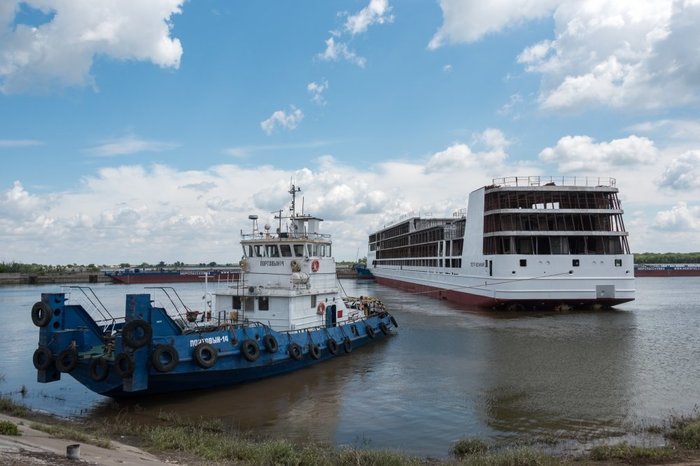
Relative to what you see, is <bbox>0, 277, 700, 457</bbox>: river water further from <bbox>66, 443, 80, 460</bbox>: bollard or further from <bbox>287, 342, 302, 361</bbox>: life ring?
<bbox>66, 443, 80, 460</bbox>: bollard

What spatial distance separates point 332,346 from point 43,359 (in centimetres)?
910

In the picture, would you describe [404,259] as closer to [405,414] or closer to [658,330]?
[658,330]

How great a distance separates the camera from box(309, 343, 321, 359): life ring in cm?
1688

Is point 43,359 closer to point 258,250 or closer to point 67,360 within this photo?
point 67,360

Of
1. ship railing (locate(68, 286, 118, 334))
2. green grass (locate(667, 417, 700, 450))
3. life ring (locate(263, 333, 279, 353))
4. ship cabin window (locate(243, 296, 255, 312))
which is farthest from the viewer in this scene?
ship cabin window (locate(243, 296, 255, 312))

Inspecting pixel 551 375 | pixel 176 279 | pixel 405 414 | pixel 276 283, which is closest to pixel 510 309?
pixel 551 375

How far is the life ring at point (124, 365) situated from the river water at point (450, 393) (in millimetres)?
1048

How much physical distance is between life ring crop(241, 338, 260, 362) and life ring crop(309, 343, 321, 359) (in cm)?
269

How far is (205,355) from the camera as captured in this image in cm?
1324

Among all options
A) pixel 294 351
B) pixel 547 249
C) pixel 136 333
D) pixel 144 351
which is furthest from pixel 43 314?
pixel 547 249

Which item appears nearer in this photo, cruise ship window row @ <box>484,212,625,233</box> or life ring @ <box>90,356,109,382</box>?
life ring @ <box>90,356,109,382</box>

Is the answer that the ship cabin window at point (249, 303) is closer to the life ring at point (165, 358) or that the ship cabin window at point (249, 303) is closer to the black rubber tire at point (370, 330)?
the life ring at point (165, 358)

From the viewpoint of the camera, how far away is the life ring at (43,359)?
12680 mm

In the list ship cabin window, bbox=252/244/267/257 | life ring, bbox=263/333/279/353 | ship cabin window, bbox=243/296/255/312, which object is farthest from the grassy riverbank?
ship cabin window, bbox=252/244/267/257
